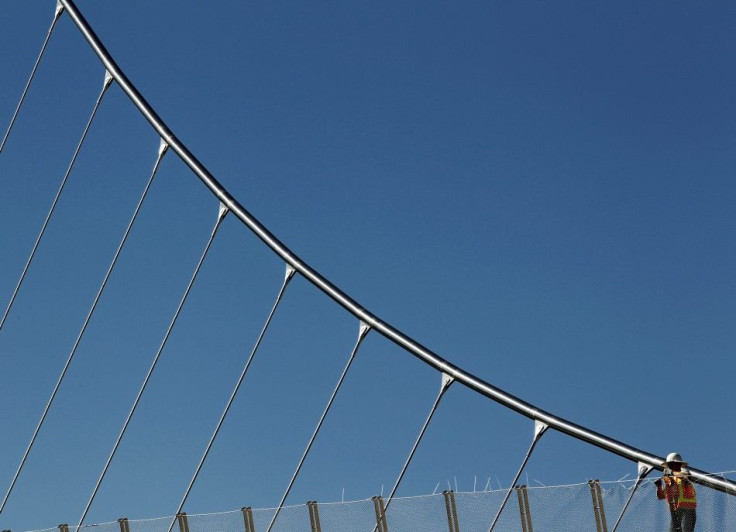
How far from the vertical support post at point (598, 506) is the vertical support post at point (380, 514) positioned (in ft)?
9.96

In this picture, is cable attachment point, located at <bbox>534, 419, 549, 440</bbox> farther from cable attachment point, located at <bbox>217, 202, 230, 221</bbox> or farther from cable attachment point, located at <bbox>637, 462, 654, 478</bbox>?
cable attachment point, located at <bbox>217, 202, 230, 221</bbox>

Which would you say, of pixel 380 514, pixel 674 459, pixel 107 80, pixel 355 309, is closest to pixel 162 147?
pixel 107 80

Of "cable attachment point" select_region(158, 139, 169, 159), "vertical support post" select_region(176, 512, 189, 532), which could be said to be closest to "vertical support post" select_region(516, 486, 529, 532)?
"vertical support post" select_region(176, 512, 189, 532)

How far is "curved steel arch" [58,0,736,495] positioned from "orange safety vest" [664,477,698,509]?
220 millimetres

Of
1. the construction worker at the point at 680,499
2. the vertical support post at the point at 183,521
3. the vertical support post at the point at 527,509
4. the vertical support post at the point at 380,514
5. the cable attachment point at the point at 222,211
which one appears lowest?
the construction worker at the point at 680,499

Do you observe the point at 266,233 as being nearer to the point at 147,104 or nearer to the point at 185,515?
the point at 147,104

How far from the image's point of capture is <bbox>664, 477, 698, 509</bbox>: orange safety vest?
1358cm

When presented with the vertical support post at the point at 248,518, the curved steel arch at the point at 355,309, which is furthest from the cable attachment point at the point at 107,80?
the vertical support post at the point at 248,518

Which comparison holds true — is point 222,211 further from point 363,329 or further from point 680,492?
point 680,492

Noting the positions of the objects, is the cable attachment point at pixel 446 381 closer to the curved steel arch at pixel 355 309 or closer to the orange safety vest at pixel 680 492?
the curved steel arch at pixel 355 309

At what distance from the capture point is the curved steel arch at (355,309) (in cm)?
1519

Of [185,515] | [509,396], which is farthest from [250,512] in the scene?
[509,396]

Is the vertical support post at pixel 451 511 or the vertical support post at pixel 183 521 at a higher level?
the vertical support post at pixel 183 521

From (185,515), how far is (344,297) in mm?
4125
